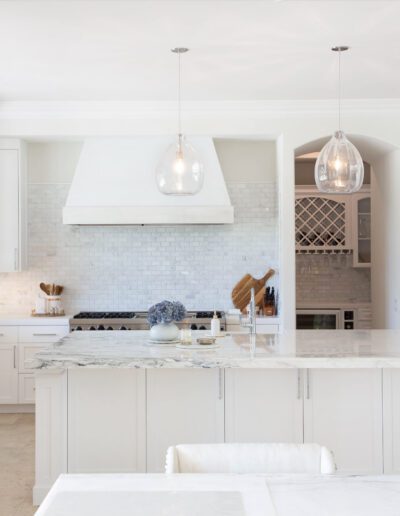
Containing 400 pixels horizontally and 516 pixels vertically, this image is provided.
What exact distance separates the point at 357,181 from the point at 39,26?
2.16 metres

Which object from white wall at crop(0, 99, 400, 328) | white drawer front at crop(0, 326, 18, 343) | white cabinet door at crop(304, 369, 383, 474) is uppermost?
white wall at crop(0, 99, 400, 328)

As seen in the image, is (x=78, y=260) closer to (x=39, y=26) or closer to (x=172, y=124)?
(x=172, y=124)

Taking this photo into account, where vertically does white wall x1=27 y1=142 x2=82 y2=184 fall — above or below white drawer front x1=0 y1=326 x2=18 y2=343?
above

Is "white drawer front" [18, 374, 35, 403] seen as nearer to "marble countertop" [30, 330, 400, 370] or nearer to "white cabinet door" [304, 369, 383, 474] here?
"marble countertop" [30, 330, 400, 370]

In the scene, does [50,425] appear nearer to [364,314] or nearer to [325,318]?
[325,318]

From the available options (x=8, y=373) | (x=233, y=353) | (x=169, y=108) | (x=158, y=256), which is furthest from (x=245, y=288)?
(x=233, y=353)

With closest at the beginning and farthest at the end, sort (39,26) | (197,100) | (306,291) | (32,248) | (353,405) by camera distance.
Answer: (353,405) < (39,26) < (197,100) < (32,248) < (306,291)

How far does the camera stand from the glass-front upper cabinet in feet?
30.0

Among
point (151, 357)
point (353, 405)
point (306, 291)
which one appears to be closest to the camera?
point (151, 357)

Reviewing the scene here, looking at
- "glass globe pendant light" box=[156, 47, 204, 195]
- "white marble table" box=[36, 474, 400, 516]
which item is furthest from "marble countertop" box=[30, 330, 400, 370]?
"white marble table" box=[36, 474, 400, 516]

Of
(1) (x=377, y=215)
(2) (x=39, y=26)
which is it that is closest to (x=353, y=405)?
(2) (x=39, y=26)

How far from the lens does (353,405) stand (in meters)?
4.12

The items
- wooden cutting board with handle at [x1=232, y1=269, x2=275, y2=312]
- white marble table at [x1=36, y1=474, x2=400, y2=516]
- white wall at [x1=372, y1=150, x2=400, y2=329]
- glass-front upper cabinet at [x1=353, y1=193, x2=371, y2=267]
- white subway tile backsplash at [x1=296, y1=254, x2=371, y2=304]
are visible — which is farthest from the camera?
white subway tile backsplash at [x1=296, y1=254, x2=371, y2=304]

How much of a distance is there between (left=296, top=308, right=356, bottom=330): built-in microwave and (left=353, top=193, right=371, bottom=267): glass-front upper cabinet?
65 centimetres
